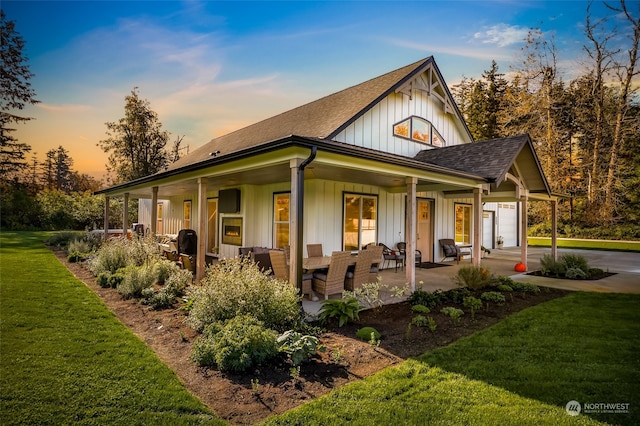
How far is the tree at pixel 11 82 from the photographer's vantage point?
21.8 meters

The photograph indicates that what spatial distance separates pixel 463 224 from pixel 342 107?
7060mm

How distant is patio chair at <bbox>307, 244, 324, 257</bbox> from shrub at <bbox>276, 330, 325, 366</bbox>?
415cm

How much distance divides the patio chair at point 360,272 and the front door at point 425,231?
17.8 ft

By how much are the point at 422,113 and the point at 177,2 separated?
8158 mm

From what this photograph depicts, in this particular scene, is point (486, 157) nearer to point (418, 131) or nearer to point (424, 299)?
point (418, 131)

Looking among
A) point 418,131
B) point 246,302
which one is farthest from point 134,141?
point 246,302

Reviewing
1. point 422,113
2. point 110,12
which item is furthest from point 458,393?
point 110,12

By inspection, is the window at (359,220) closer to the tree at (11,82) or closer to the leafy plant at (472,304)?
the leafy plant at (472,304)

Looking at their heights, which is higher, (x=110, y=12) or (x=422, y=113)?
(x=110, y=12)

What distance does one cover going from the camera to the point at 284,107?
1698cm

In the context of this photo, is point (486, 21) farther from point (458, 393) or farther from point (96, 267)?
point (96, 267)

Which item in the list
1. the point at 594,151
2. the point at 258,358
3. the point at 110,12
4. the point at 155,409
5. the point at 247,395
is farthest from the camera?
the point at 594,151

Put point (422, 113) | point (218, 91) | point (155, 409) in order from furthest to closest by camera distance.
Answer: point (218, 91) < point (422, 113) < point (155, 409)

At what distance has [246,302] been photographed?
4.43m
